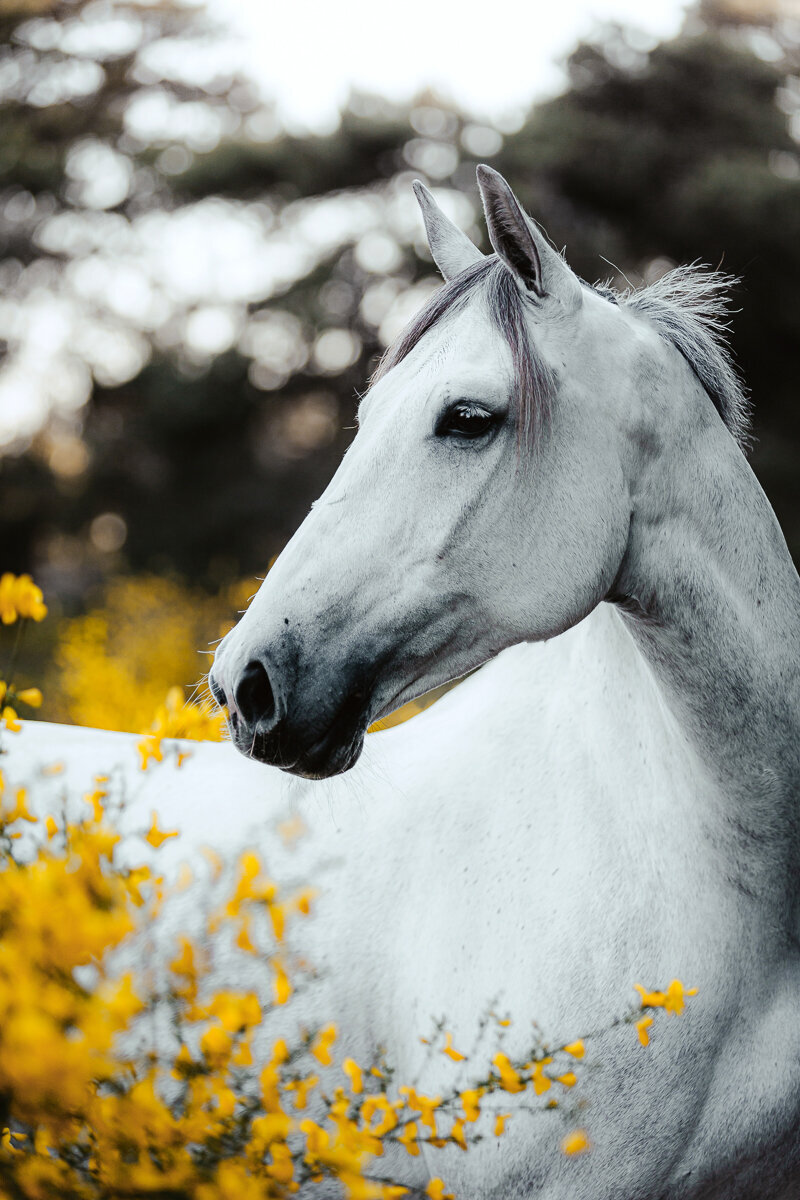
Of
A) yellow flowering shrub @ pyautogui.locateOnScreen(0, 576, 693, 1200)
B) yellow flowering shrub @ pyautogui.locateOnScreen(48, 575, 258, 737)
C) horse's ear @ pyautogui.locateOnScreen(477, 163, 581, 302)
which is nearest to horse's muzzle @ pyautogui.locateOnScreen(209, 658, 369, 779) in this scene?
yellow flowering shrub @ pyautogui.locateOnScreen(0, 576, 693, 1200)

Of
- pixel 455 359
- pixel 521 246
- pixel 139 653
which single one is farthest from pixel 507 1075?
pixel 139 653

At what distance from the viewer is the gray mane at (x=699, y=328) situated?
63.6 inches

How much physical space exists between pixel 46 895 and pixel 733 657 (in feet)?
3.64

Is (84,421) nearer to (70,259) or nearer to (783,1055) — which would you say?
(70,259)

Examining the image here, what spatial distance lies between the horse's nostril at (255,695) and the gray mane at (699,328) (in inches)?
37.4

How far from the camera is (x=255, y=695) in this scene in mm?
1343

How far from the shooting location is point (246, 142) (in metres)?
8.70

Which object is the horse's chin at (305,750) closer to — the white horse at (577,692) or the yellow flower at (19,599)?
the white horse at (577,692)

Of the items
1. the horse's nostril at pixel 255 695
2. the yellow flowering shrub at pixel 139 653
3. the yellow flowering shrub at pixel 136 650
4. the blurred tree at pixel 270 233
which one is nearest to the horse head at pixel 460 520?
the horse's nostril at pixel 255 695

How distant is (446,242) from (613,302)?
38 cm

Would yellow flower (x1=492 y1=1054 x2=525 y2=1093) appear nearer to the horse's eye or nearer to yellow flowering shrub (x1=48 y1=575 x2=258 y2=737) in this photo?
the horse's eye

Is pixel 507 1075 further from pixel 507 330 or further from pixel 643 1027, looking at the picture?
pixel 507 330

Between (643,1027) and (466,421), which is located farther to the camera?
(466,421)

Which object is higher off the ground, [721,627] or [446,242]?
[446,242]
